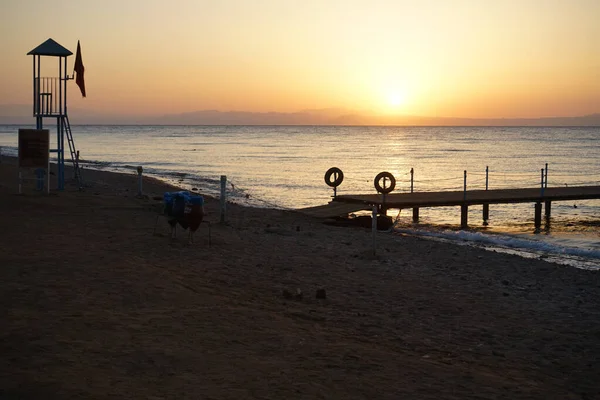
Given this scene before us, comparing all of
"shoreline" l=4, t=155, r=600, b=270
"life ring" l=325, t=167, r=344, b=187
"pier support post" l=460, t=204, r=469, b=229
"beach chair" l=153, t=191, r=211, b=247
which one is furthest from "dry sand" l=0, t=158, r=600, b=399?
"life ring" l=325, t=167, r=344, b=187

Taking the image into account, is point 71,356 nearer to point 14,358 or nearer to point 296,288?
point 14,358

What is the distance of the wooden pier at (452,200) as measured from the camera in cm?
2298

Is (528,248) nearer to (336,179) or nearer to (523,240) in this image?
(523,240)

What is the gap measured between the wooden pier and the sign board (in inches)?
353

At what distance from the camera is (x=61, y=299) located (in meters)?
8.45

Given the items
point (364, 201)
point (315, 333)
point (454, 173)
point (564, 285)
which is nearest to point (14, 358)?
point (315, 333)

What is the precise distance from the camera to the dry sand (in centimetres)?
625

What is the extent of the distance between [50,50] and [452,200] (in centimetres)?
1585

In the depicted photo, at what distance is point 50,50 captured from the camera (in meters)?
23.2

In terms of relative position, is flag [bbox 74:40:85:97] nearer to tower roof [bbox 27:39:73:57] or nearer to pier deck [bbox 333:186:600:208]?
tower roof [bbox 27:39:73:57]

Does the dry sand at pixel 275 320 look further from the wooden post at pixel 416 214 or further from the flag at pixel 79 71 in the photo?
the flag at pixel 79 71

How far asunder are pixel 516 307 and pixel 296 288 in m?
3.60

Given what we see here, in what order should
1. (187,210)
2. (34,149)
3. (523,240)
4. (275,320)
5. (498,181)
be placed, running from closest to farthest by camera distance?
(275,320) < (187,210) < (523,240) < (34,149) < (498,181)

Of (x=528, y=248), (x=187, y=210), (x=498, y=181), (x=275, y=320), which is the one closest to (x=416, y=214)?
(x=528, y=248)
